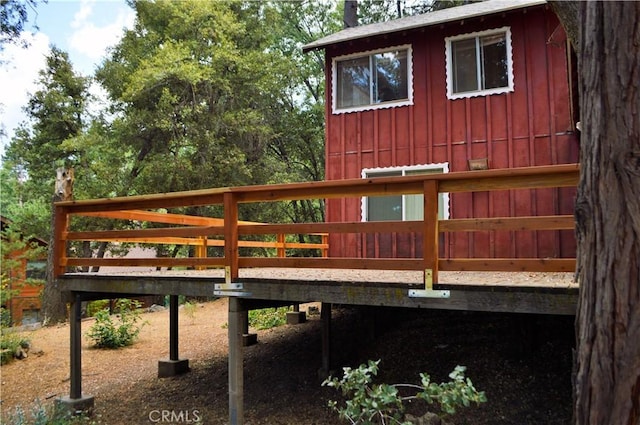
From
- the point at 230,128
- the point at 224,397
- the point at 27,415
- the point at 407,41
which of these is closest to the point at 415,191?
the point at 224,397

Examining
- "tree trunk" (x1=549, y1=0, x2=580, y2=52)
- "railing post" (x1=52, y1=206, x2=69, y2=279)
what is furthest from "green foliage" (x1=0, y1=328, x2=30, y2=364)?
"tree trunk" (x1=549, y1=0, x2=580, y2=52)

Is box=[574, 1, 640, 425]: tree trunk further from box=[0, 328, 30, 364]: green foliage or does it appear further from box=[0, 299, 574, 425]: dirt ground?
box=[0, 328, 30, 364]: green foliage

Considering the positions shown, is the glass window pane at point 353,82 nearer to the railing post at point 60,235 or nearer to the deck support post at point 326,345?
the deck support post at point 326,345

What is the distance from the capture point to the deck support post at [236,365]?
182 inches

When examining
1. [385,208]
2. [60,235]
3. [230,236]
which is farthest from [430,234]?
[60,235]

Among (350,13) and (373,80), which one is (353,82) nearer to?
(373,80)

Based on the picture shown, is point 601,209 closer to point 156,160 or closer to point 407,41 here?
point 407,41

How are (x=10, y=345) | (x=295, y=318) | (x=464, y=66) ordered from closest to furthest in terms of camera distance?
(x=464, y=66), (x=10, y=345), (x=295, y=318)

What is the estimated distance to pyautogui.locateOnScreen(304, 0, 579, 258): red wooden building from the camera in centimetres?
735

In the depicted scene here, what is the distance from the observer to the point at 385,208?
8.12 m

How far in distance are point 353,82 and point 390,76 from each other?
2.21 feet

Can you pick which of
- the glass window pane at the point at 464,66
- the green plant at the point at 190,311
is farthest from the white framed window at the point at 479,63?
the green plant at the point at 190,311

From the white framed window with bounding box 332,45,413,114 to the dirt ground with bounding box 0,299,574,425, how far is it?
3.48 meters

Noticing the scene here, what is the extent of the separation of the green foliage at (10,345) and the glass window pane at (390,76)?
27.8 feet
